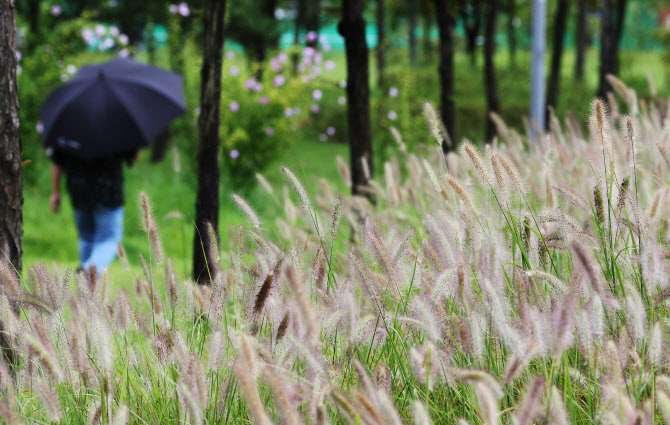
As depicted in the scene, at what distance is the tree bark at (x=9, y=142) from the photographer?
273 cm

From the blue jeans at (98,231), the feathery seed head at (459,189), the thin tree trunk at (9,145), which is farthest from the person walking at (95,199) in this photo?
the feathery seed head at (459,189)

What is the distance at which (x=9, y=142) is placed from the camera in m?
2.77

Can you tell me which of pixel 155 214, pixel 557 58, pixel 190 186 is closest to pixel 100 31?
pixel 190 186

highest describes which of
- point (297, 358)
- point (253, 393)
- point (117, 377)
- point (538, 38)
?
point (538, 38)

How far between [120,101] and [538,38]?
15.3ft

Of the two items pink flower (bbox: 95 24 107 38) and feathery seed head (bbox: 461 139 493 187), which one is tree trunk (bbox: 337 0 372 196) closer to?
feathery seed head (bbox: 461 139 493 187)

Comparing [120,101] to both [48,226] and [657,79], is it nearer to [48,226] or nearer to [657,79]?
[48,226]

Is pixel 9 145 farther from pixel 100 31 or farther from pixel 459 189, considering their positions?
pixel 100 31

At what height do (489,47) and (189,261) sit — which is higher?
(489,47)

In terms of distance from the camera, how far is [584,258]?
1421mm

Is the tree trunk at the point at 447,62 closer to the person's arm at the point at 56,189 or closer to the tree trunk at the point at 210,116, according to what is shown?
the tree trunk at the point at 210,116

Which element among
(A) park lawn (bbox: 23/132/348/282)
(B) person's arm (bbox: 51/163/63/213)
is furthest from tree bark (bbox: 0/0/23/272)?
(B) person's arm (bbox: 51/163/63/213)

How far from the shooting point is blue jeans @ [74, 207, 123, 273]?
529 cm

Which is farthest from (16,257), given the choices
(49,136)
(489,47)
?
(489,47)
